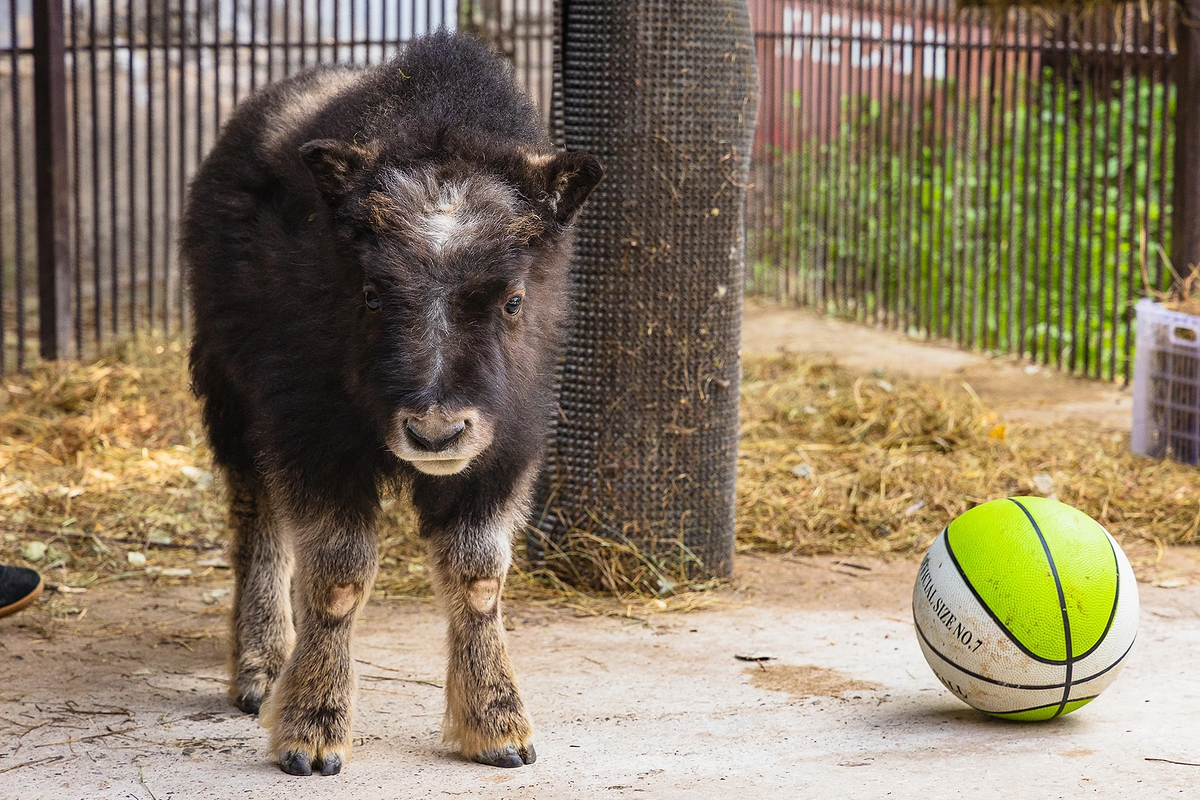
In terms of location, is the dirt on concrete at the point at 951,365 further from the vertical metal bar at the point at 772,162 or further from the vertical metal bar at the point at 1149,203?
the vertical metal bar at the point at 1149,203

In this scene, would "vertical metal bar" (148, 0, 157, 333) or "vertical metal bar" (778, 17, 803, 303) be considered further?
"vertical metal bar" (778, 17, 803, 303)

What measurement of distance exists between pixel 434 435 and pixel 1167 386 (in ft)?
18.4

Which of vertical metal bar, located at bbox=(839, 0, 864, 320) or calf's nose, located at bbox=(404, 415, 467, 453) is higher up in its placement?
vertical metal bar, located at bbox=(839, 0, 864, 320)

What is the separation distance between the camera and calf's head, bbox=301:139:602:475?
3.45 meters

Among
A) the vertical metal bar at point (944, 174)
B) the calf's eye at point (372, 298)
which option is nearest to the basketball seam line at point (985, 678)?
the calf's eye at point (372, 298)

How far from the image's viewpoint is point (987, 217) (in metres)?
11.0

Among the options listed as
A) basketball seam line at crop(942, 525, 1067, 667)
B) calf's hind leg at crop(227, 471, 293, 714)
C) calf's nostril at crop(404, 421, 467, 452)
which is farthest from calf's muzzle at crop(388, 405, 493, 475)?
basketball seam line at crop(942, 525, 1067, 667)

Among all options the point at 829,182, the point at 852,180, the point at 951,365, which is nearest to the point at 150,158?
the point at 829,182

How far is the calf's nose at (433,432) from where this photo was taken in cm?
337

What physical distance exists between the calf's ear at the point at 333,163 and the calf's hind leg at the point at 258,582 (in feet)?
4.67

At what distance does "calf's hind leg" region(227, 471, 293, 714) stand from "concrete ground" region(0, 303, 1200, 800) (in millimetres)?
198

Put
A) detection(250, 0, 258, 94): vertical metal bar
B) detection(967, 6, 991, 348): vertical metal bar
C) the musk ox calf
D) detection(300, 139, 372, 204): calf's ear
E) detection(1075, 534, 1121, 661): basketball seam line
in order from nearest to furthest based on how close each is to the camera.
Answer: the musk ox calf, detection(300, 139, 372, 204): calf's ear, detection(1075, 534, 1121, 661): basketball seam line, detection(250, 0, 258, 94): vertical metal bar, detection(967, 6, 991, 348): vertical metal bar

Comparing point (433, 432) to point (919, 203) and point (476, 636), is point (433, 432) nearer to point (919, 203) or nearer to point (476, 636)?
point (476, 636)

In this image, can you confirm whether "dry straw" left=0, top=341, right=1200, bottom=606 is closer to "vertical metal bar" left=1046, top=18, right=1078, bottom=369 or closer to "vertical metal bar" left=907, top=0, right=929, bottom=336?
"vertical metal bar" left=1046, top=18, right=1078, bottom=369
